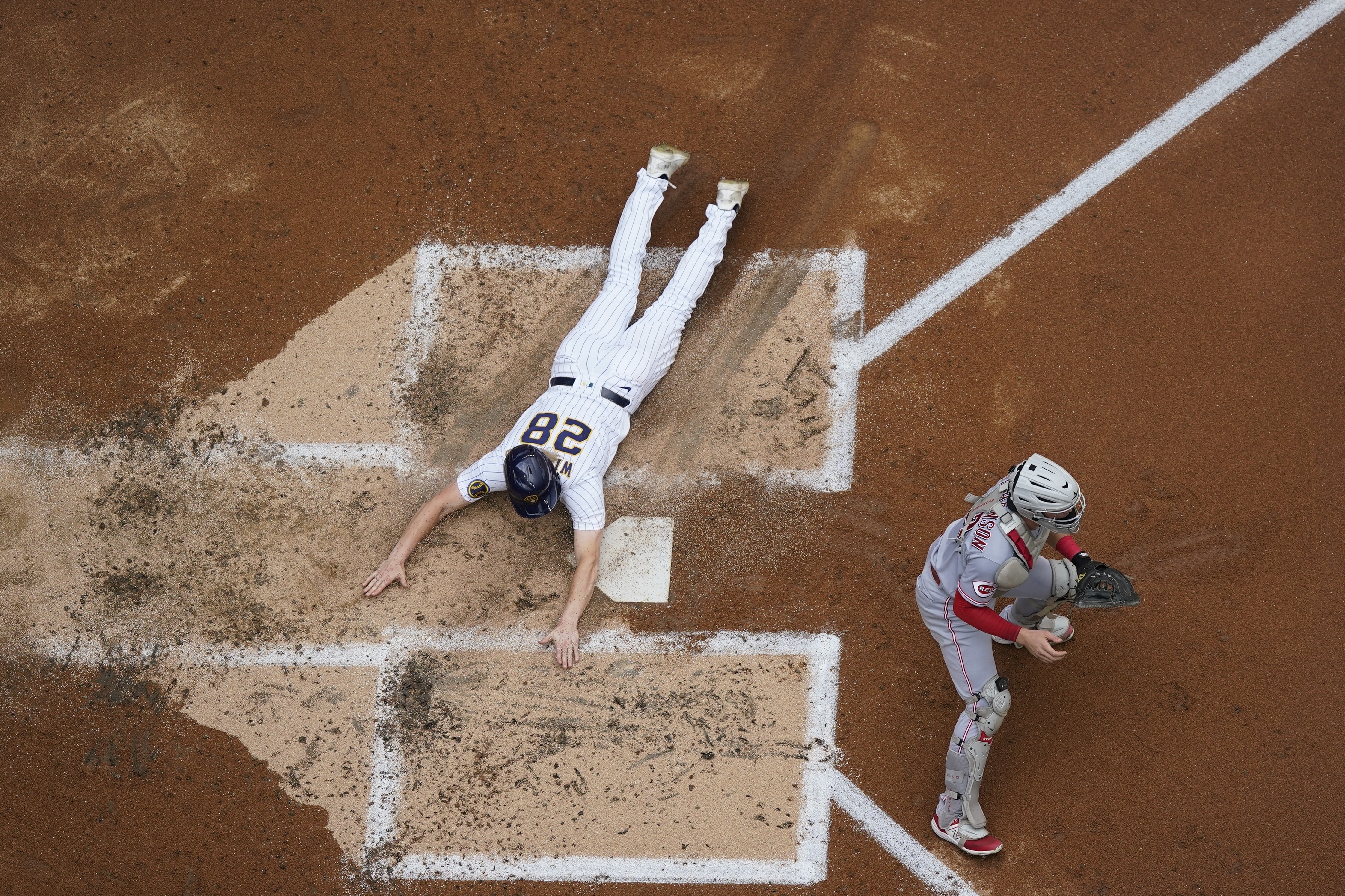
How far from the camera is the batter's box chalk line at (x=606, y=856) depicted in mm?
5746

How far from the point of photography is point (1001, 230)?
256 inches

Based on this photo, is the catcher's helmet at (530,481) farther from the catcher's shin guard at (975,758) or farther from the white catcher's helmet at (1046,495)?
the catcher's shin guard at (975,758)

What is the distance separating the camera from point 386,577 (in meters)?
6.07

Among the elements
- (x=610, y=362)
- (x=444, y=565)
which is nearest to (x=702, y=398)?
(x=610, y=362)

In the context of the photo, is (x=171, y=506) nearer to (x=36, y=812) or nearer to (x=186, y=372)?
(x=186, y=372)

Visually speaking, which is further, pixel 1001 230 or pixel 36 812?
pixel 1001 230

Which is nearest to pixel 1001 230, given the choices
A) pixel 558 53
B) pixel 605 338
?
pixel 605 338

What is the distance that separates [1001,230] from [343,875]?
5722mm

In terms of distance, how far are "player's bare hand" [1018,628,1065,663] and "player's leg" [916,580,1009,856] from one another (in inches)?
14.4

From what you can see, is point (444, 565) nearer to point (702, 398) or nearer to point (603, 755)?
point (603, 755)

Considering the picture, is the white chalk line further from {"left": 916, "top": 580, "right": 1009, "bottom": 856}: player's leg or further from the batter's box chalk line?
{"left": 916, "top": 580, "right": 1009, "bottom": 856}: player's leg

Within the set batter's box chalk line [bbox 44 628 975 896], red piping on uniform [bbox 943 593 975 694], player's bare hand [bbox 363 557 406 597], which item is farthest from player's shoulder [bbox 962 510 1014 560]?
player's bare hand [bbox 363 557 406 597]

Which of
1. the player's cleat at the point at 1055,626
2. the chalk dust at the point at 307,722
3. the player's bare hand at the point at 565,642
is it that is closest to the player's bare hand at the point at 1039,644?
the player's cleat at the point at 1055,626

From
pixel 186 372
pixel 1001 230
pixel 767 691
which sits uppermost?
pixel 1001 230
